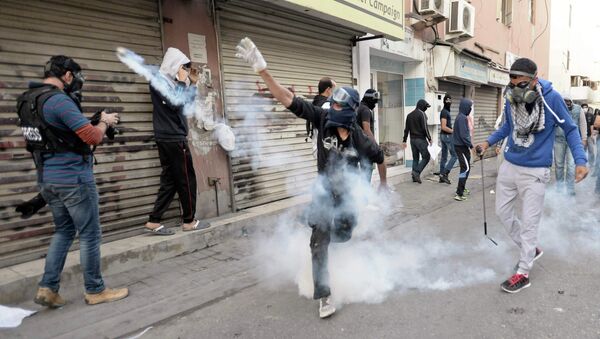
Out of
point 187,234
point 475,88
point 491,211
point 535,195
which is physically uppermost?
point 475,88

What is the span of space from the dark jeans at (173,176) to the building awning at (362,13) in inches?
99.7

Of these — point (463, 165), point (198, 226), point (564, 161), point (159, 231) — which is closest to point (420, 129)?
point (463, 165)

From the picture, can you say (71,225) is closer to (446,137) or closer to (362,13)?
(362,13)

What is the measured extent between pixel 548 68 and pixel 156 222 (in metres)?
22.9

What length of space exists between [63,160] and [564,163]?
7635 millimetres

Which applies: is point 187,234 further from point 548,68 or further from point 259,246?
point 548,68

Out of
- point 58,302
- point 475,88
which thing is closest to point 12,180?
point 58,302

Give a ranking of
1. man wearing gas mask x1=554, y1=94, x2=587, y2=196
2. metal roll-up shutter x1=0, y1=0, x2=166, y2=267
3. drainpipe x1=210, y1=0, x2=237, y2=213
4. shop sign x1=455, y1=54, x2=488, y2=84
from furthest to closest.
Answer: shop sign x1=455, y1=54, x2=488, y2=84, man wearing gas mask x1=554, y1=94, x2=587, y2=196, drainpipe x1=210, y1=0, x2=237, y2=213, metal roll-up shutter x1=0, y1=0, x2=166, y2=267

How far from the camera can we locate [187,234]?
4.75 metres

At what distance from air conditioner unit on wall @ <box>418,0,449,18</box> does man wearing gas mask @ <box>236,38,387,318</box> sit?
8.11 meters

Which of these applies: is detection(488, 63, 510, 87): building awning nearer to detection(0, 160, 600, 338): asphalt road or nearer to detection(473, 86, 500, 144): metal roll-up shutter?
detection(473, 86, 500, 144): metal roll-up shutter

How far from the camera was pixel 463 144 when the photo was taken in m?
7.72

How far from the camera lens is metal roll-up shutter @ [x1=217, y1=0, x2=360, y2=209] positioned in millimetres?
5898

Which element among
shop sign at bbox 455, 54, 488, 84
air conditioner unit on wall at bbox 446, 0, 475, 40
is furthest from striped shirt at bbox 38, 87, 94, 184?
air conditioner unit on wall at bbox 446, 0, 475, 40
